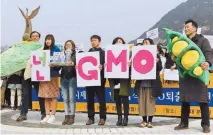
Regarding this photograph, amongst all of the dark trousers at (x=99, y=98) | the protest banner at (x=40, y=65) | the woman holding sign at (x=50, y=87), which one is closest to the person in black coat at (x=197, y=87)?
the dark trousers at (x=99, y=98)

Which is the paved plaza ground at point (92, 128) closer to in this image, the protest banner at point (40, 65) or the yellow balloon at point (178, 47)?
the protest banner at point (40, 65)

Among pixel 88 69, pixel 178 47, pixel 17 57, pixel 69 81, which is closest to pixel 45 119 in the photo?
pixel 69 81

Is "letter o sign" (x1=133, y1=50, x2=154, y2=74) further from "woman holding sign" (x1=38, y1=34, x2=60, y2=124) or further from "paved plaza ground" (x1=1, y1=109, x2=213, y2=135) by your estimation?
"woman holding sign" (x1=38, y1=34, x2=60, y2=124)

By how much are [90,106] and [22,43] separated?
246 cm

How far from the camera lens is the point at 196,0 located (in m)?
86.9

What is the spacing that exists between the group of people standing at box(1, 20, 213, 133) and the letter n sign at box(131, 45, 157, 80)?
144mm

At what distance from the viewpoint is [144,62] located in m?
7.26

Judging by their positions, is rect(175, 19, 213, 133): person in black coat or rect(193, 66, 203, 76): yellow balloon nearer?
rect(193, 66, 203, 76): yellow balloon

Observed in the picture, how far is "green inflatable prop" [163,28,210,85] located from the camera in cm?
641

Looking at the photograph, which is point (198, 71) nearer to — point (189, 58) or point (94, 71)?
point (189, 58)

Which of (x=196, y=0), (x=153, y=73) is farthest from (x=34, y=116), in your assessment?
(x=196, y=0)

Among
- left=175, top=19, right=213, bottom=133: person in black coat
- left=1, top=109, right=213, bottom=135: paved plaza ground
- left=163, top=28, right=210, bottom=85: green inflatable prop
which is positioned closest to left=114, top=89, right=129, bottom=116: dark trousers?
left=1, top=109, right=213, bottom=135: paved plaza ground

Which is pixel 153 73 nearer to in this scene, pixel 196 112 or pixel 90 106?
pixel 90 106

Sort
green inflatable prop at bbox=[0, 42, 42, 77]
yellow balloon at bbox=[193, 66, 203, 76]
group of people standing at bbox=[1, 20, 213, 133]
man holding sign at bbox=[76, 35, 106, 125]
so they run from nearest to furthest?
yellow balloon at bbox=[193, 66, 203, 76] < group of people standing at bbox=[1, 20, 213, 133] < man holding sign at bbox=[76, 35, 106, 125] < green inflatable prop at bbox=[0, 42, 42, 77]
